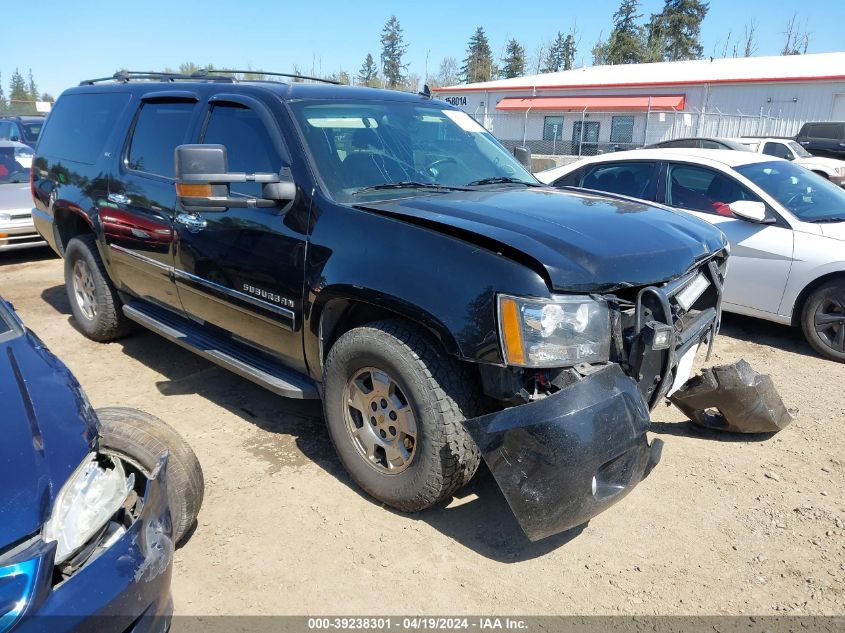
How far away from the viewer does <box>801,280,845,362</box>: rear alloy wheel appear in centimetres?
519

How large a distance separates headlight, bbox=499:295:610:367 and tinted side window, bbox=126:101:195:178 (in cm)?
272

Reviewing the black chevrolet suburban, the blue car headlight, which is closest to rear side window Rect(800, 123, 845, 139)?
the black chevrolet suburban

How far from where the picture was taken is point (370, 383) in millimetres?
3121

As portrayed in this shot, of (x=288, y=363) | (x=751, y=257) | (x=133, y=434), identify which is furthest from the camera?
(x=751, y=257)

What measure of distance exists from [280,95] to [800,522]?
346 cm

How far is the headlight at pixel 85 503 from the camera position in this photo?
1.75m

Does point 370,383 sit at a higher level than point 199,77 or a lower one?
lower

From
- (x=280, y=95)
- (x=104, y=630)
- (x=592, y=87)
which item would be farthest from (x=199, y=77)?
(x=592, y=87)

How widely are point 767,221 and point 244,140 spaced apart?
14.2 ft

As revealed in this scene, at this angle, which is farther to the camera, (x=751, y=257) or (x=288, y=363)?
(x=751, y=257)

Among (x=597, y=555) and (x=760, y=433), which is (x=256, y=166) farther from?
(x=760, y=433)

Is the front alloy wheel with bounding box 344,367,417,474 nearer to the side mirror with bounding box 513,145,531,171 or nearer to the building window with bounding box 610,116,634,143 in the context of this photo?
the side mirror with bounding box 513,145,531,171

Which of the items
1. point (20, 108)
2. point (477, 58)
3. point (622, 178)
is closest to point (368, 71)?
point (477, 58)

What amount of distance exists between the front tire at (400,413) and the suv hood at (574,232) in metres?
0.55
